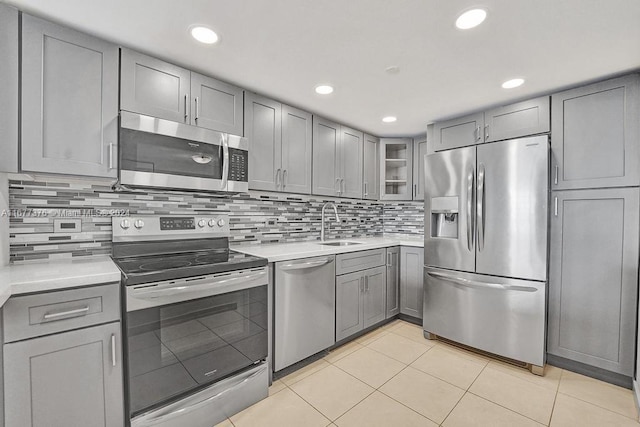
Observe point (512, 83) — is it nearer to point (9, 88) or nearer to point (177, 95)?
point (177, 95)

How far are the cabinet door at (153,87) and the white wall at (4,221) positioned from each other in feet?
2.47

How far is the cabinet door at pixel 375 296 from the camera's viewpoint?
9.29ft

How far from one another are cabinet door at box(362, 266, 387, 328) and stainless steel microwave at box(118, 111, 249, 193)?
156 centimetres

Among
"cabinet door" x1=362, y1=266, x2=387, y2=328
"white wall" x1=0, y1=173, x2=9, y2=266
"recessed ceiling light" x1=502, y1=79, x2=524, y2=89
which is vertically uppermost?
"recessed ceiling light" x1=502, y1=79, x2=524, y2=89

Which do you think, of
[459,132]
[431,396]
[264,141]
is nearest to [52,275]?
[264,141]

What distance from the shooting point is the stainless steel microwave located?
1.69m

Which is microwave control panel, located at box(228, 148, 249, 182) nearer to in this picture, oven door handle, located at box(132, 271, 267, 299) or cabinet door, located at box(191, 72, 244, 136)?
cabinet door, located at box(191, 72, 244, 136)

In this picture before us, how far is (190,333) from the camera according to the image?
1.56 m

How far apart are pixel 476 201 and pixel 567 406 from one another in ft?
5.02

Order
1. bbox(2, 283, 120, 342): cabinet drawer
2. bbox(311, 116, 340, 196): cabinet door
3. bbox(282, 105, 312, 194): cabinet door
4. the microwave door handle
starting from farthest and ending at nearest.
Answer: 1. bbox(311, 116, 340, 196): cabinet door
2. bbox(282, 105, 312, 194): cabinet door
3. the microwave door handle
4. bbox(2, 283, 120, 342): cabinet drawer

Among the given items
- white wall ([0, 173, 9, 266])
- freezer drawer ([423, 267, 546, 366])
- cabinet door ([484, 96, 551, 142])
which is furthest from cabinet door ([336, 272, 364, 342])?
white wall ([0, 173, 9, 266])

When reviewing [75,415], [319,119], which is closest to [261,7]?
[319,119]

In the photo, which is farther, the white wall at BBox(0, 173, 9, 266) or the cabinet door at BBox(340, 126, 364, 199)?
the cabinet door at BBox(340, 126, 364, 199)

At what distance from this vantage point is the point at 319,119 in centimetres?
284
